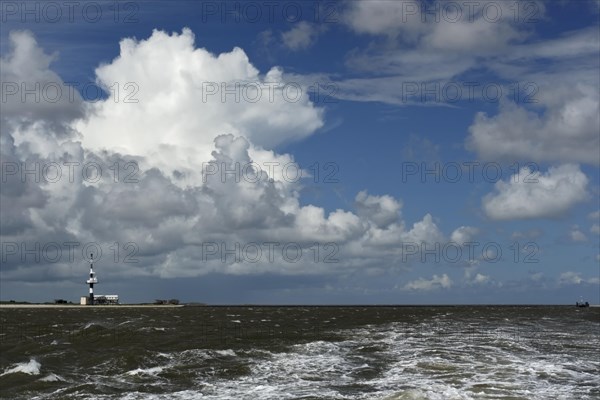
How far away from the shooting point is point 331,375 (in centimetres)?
3700

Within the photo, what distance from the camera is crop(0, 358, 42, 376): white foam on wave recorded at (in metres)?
37.6

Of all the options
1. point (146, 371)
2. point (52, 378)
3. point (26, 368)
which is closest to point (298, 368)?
point (146, 371)

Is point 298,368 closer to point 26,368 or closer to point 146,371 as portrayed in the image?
point 146,371

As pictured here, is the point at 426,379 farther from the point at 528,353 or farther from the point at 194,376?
the point at 528,353

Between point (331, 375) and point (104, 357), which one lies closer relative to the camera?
point (331, 375)

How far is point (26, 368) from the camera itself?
38.5 meters

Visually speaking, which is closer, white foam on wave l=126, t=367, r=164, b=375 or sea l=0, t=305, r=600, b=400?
sea l=0, t=305, r=600, b=400

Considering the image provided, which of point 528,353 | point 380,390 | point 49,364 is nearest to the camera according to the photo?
point 380,390

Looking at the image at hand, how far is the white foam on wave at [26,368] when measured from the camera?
1481 inches

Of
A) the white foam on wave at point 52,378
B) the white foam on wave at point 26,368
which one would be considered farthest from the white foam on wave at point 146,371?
the white foam on wave at point 26,368

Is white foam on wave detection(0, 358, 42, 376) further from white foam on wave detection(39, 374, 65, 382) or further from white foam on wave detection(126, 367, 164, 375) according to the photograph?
white foam on wave detection(126, 367, 164, 375)

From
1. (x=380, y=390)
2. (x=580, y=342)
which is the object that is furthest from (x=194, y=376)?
(x=580, y=342)

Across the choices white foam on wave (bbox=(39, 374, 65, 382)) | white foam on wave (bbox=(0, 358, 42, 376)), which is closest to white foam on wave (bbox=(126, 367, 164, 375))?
white foam on wave (bbox=(39, 374, 65, 382))

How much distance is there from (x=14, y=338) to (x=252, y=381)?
119ft
